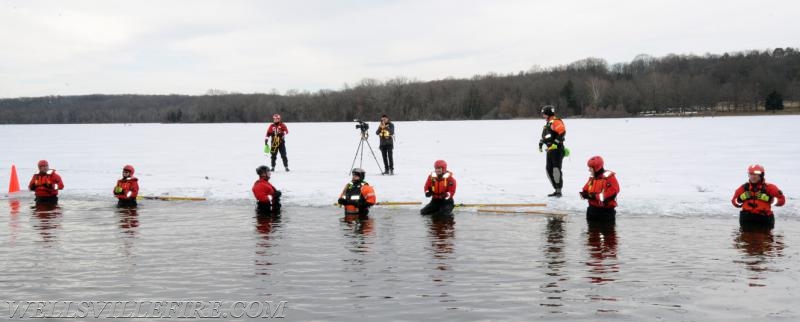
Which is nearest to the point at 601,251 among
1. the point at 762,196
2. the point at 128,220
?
the point at 762,196

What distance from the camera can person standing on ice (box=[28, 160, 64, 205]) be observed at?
14.9m

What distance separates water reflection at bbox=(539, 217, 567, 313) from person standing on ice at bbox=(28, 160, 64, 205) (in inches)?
371

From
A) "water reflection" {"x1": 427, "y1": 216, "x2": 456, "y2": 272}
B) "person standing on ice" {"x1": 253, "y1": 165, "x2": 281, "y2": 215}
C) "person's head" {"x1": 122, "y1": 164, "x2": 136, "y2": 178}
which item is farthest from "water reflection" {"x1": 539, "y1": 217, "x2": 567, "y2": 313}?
"person's head" {"x1": 122, "y1": 164, "x2": 136, "y2": 178}

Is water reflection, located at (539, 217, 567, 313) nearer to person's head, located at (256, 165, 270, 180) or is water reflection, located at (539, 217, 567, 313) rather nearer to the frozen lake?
the frozen lake

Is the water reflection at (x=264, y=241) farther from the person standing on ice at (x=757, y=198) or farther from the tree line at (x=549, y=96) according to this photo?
the tree line at (x=549, y=96)

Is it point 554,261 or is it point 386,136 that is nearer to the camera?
point 554,261

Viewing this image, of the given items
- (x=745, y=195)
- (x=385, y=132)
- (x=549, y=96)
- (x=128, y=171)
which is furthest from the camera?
(x=549, y=96)

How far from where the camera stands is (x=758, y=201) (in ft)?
36.0

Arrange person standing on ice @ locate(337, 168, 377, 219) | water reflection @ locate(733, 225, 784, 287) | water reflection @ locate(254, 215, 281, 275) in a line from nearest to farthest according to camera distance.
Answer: water reflection @ locate(733, 225, 784, 287) → water reflection @ locate(254, 215, 281, 275) → person standing on ice @ locate(337, 168, 377, 219)

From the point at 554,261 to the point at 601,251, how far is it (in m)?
0.94

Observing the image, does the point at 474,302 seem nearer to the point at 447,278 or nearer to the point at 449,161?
the point at 447,278

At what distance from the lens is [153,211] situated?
1398 cm

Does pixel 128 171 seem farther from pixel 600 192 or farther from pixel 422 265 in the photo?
pixel 600 192

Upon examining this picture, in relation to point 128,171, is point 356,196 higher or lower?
lower
